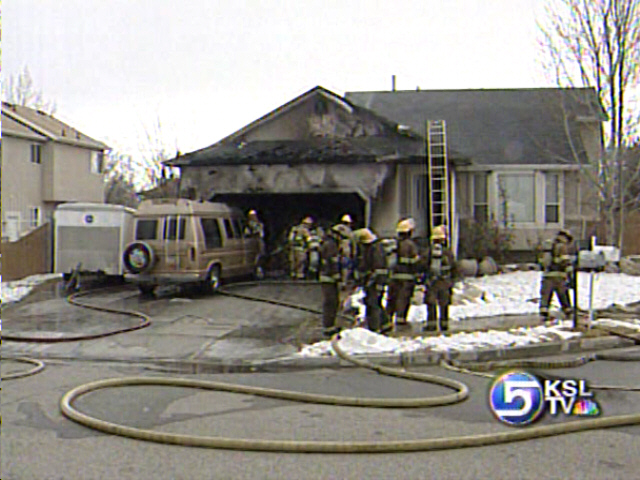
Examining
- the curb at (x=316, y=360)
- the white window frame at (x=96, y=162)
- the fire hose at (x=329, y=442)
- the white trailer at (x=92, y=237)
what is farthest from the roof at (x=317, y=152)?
the white window frame at (x=96, y=162)

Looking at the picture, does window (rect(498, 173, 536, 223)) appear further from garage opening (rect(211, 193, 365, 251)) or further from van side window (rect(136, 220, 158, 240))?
van side window (rect(136, 220, 158, 240))

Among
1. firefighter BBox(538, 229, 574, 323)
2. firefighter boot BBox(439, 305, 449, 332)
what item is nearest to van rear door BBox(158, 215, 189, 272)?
firefighter boot BBox(439, 305, 449, 332)

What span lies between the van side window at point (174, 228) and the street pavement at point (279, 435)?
757cm

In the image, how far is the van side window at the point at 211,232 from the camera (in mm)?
17719

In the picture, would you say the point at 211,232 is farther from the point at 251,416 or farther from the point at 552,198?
the point at 552,198

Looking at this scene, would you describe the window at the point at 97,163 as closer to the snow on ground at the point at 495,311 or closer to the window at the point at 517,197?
the window at the point at 517,197

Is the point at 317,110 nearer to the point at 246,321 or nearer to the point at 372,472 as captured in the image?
the point at 246,321

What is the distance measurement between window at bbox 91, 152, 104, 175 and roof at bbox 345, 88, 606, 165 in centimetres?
1390

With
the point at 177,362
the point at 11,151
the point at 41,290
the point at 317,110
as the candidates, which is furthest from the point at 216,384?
the point at 11,151

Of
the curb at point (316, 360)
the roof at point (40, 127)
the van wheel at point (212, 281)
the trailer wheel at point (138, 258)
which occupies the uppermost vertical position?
the roof at point (40, 127)

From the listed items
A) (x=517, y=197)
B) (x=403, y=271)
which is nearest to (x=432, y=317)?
(x=403, y=271)

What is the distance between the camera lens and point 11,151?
3281 centimetres

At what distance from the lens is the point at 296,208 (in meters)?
25.4

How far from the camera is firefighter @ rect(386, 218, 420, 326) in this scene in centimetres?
1256
